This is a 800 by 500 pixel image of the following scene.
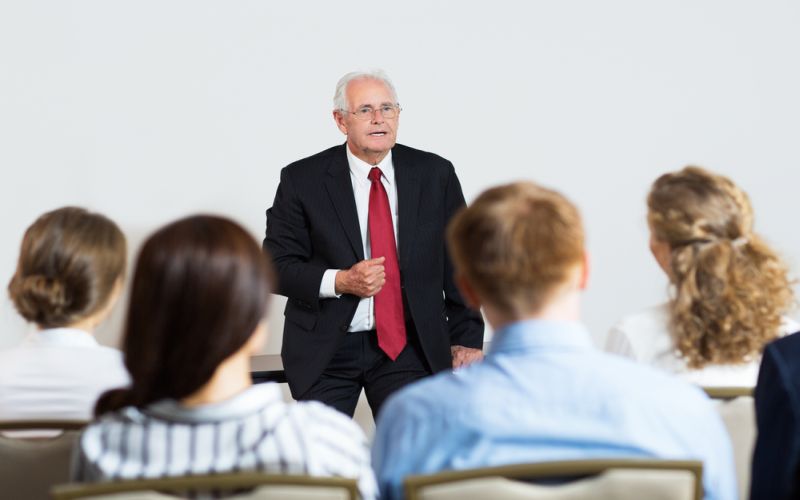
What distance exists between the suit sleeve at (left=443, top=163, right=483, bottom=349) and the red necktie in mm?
193

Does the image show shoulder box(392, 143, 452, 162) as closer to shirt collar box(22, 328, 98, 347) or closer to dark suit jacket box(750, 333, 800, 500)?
shirt collar box(22, 328, 98, 347)

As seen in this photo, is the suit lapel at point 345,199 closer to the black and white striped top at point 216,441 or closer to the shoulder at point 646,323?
the shoulder at point 646,323

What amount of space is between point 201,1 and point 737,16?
2432 mm

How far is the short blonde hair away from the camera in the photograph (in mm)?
1496

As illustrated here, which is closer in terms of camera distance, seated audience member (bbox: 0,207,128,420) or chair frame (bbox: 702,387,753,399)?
chair frame (bbox: 702,387,753,399)

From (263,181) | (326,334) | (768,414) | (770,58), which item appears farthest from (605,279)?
(768,414)

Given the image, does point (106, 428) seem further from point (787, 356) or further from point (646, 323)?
point (646, 323)

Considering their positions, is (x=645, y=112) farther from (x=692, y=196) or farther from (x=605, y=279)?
(x=692, y=196)

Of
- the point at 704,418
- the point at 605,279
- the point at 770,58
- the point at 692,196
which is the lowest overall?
the point at 605,279

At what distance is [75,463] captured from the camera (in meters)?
1.59

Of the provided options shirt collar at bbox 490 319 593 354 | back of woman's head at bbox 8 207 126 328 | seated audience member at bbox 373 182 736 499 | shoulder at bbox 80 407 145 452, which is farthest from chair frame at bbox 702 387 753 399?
back of woman's head at bbox 8 207 126 328

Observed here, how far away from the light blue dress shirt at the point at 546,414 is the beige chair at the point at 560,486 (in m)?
0.05

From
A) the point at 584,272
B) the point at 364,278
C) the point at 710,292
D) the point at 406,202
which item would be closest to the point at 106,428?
the point at 584,272

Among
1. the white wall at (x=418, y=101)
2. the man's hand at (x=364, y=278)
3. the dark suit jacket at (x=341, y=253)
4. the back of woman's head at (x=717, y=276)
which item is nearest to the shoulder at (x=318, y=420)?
the back of woman's head at (x=717, y=276)
